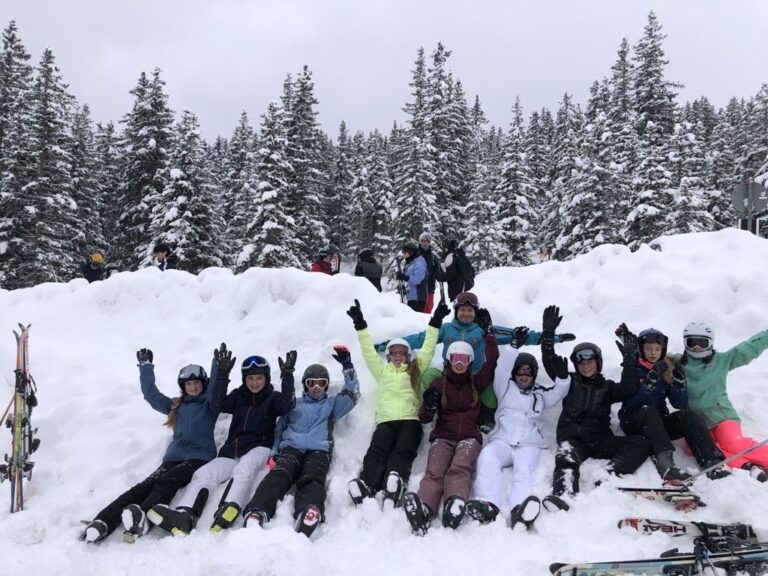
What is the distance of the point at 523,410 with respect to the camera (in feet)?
18.4

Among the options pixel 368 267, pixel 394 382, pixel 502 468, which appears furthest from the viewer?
pixel 368 267

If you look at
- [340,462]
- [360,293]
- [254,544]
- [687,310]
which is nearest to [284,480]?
[340,462]

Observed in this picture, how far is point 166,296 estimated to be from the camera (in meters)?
8.62

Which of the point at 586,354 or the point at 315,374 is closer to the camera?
the point at 586,354

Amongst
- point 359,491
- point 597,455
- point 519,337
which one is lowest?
point 359,491

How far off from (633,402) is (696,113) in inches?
2370

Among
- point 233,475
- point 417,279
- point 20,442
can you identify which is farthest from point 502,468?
point 417,279

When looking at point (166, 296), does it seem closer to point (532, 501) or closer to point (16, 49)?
point (532, 501)

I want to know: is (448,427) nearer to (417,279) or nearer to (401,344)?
(401,344)

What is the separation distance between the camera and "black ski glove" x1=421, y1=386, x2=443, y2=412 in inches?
223

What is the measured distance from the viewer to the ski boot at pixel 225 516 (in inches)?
177

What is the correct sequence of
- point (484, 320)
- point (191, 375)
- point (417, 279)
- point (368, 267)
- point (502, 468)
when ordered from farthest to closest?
1. point (368, 267)
2. point (417, 279)
3. point (484, 320)
4. point (191, 375)
5. point (502, 468)

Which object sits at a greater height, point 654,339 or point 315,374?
point 654,339

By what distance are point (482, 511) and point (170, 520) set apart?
2.72m
